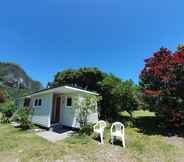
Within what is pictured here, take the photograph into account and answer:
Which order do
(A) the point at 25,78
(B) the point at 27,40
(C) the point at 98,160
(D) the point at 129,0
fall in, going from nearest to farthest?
(C) the point at 98,160, (D) the point at 129,0, (B) the point at 27,40, (A) the point at 25,78

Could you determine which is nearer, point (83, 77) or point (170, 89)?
point (170, 89)

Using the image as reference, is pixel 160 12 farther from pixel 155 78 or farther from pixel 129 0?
pixel 155 78

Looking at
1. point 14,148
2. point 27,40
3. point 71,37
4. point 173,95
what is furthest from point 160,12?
point 27,40

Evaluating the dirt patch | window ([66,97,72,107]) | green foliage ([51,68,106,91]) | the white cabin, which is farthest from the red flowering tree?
green foliage ([51,68,106,91])

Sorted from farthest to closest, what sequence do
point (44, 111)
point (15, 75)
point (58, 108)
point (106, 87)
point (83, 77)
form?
1. point (15, 75)
2. point (83, 77)
3. point (106, 87)
4. point (58, 108)
5. point (44, 111)

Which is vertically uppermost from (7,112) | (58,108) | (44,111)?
(58,108)

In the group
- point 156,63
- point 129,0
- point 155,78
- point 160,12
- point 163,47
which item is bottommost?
point 155,78

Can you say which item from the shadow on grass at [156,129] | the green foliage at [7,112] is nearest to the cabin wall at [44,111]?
the green foliage at [7,112]

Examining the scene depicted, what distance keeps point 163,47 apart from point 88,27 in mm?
6974

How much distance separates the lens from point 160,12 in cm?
945

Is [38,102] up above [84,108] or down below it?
above

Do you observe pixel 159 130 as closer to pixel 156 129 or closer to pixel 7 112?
pixel 156 129

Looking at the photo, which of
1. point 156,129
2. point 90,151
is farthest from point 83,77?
point 90,151

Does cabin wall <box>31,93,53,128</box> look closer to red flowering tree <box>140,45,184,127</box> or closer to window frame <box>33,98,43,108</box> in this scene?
window frame <box>33,98,43,108</box>
